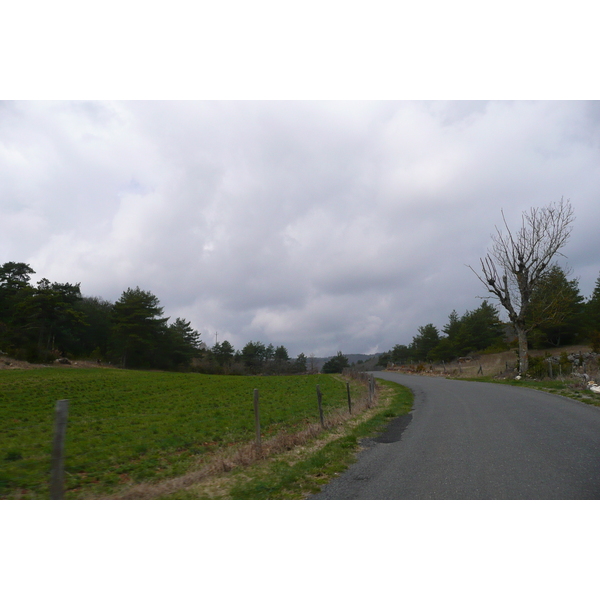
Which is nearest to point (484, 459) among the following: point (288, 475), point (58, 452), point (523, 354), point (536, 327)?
point (288, 475)

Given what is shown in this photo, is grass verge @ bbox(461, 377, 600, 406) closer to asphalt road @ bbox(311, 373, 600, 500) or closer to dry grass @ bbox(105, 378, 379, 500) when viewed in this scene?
asphalt road @ bbox(311, 373, 600, 500)

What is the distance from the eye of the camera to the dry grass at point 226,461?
6.44 meters

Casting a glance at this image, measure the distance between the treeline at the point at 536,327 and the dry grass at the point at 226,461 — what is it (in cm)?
2307

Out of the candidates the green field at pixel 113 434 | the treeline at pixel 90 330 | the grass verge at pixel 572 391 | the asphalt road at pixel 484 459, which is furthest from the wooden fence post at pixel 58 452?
the treeline at pixel 90 330

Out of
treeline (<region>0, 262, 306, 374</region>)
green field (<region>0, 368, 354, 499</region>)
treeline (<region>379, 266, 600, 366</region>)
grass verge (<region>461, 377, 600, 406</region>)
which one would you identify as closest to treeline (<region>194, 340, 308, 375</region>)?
treeline (<region>0, 262, 306, 374</region>)

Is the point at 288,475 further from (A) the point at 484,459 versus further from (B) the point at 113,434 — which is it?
(B) the point at 113,434

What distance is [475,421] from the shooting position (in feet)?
38.4

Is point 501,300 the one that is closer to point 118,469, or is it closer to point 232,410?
point 232,410

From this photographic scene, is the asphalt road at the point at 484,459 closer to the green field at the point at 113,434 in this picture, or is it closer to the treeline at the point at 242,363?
the green field at the point at 113,434

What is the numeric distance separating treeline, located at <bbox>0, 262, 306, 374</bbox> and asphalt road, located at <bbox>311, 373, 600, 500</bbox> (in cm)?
4923

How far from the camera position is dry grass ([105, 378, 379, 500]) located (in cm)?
644

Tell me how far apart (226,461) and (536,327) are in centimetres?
5015

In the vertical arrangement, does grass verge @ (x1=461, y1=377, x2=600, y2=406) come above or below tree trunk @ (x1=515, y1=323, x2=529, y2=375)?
below

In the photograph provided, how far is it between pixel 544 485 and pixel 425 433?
4883 mm
